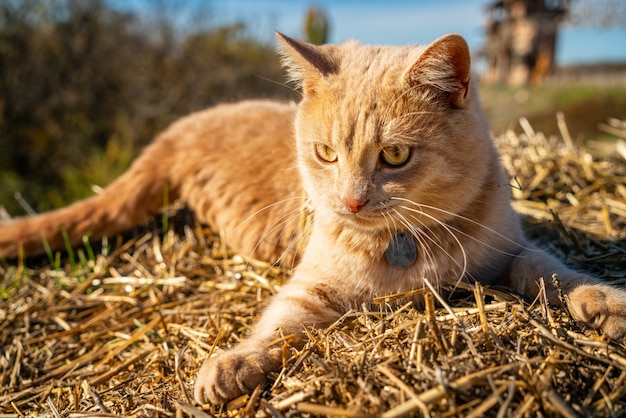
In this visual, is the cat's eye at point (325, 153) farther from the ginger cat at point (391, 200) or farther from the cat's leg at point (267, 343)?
the cat's leg at point (267, 343)

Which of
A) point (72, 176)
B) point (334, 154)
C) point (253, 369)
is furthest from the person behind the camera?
point (72, 176)

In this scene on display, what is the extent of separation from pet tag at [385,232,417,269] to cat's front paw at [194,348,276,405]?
24.7 inches

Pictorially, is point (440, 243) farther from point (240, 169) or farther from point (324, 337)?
point (240, 169)

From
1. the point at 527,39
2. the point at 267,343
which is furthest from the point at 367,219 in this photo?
the point at 527,39

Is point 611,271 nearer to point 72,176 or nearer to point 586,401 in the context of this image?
point 586,401

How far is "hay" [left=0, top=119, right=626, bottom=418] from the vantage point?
1397 mm

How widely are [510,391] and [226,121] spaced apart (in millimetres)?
2501

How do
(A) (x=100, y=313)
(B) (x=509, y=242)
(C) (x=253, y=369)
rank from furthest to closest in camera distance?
(A) (x=100, y=313) < (B) (x=509, y=242) < (C) (x=253, y=369)

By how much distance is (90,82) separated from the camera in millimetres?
9453

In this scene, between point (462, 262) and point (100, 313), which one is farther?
point (100, 313)

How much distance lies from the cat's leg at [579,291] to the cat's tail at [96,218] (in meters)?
2.15

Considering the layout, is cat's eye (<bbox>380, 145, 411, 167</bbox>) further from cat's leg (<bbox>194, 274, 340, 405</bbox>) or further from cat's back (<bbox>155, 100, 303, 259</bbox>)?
cat's back (<bbox>155, 100, 303, 259</bbox>)

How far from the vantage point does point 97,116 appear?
959cm

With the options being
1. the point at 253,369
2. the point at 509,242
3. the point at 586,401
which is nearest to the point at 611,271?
the point at 509,242
